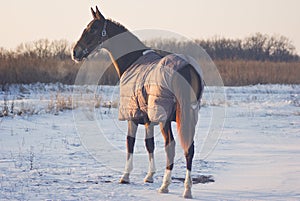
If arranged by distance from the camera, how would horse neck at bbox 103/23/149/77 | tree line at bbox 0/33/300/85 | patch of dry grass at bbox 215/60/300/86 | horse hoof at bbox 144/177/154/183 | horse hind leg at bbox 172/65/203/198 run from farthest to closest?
patch of dry grass at bbox 215/60/300/86
tree line at bbox 0/33/300/85
horse neck at bbox 103/23/149/77
horse hoof at bbox 144/177/154/183
horse hind leg at bbox 172/65/203/198

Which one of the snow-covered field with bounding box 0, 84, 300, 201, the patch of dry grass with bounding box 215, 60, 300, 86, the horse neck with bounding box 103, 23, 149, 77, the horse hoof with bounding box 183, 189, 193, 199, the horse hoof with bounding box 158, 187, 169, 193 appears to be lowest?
the patch of dry grass with bounding box 215, 60, 300, 86

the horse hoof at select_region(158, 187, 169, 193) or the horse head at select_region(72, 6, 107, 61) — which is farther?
the horse head at select_region(72, 6, 107, 61)

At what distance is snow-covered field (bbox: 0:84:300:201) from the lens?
5.90 metres

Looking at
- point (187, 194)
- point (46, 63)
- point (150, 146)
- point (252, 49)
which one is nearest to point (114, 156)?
point (150, 146)

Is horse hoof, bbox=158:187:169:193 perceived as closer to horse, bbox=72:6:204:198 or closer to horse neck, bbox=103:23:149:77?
horse, bbox=72:6:204:198

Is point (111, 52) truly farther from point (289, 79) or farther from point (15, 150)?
point (289, 79)

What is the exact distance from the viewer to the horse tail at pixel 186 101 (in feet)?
19.0

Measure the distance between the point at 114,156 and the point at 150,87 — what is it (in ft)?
9.16

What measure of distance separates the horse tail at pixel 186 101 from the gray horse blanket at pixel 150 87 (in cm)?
8

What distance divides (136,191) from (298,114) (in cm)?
1120

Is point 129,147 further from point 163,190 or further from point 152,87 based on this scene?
point 152,87

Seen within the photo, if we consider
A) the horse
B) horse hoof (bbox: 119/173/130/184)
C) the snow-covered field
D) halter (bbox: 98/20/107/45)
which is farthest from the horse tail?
halter (bbox: 98/20/107/45)

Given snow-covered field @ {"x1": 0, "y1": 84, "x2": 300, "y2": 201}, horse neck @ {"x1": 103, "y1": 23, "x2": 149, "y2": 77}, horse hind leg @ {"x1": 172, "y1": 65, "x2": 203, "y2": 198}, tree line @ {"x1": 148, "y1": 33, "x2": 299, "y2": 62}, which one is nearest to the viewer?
horse hind leg @ {"x1": 172, "y1": 65, "x2": 203, "y2": 198}

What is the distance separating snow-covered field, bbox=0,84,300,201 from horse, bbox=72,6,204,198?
56 centimetres
